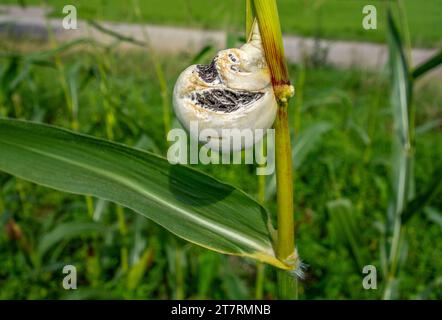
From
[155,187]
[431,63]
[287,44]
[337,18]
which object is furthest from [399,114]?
[337,18]

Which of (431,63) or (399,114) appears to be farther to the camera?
(399,114)

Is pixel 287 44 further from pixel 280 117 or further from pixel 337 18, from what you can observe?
pixel 280 117

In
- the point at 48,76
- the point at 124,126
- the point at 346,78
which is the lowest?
the point at 124,126

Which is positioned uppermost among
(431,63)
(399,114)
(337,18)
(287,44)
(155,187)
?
(337,18)

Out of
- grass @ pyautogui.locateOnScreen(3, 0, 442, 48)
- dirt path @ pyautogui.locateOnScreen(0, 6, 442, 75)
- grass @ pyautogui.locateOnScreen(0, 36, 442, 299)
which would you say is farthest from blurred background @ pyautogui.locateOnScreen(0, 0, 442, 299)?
grass @ pyautogui.locateOnScreen(3, 0, 442, 48)
